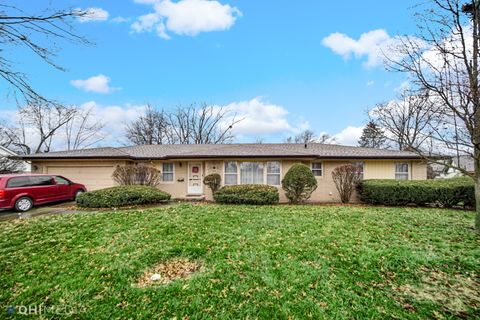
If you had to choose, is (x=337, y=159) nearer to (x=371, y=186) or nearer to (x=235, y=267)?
(x=371, y=186)

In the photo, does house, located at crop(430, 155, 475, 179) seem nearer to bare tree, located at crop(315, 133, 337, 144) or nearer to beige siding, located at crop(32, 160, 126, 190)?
bare tree, located at crop(315, 133, 337, 144)

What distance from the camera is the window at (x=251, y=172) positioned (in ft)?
40.8

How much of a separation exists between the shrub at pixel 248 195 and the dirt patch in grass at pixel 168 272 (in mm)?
5951

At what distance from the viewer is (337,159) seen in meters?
12.8

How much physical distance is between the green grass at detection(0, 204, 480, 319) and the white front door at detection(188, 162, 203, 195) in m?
6.44

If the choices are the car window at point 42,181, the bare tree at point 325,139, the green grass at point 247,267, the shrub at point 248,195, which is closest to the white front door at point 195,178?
the shrub at point 248,195

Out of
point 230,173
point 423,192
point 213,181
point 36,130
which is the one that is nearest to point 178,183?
point 213,181

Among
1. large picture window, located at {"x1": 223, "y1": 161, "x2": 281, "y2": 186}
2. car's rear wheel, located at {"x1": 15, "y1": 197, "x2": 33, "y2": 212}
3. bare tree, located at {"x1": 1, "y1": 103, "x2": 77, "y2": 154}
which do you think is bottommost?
car's rear wheel, located at {"x1": 15, "y1": 197, "x2": 33, "y2": 212}

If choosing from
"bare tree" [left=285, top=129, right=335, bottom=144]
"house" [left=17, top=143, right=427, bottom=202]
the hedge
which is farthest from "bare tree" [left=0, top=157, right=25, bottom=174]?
"bare tree" [left=285, top=129, right=335, bottom=144]

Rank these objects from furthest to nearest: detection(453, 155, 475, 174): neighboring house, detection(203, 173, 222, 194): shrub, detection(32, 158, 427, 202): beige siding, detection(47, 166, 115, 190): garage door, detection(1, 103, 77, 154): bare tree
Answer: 1. detection(1, 103, 77, 154): bare tree
2. detection(47, 166, 115, 190): garage door
3. detection(32, 158, 427, 202): beige siding
4. detection(203, 173, 222, 194): shrub
5. detection(453, 155, 475, 174): neighboring house

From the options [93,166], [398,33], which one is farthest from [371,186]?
[93,166]

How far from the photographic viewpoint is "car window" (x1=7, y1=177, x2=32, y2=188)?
917cm

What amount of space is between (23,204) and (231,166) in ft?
30.9

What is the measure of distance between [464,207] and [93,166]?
19287 mm
